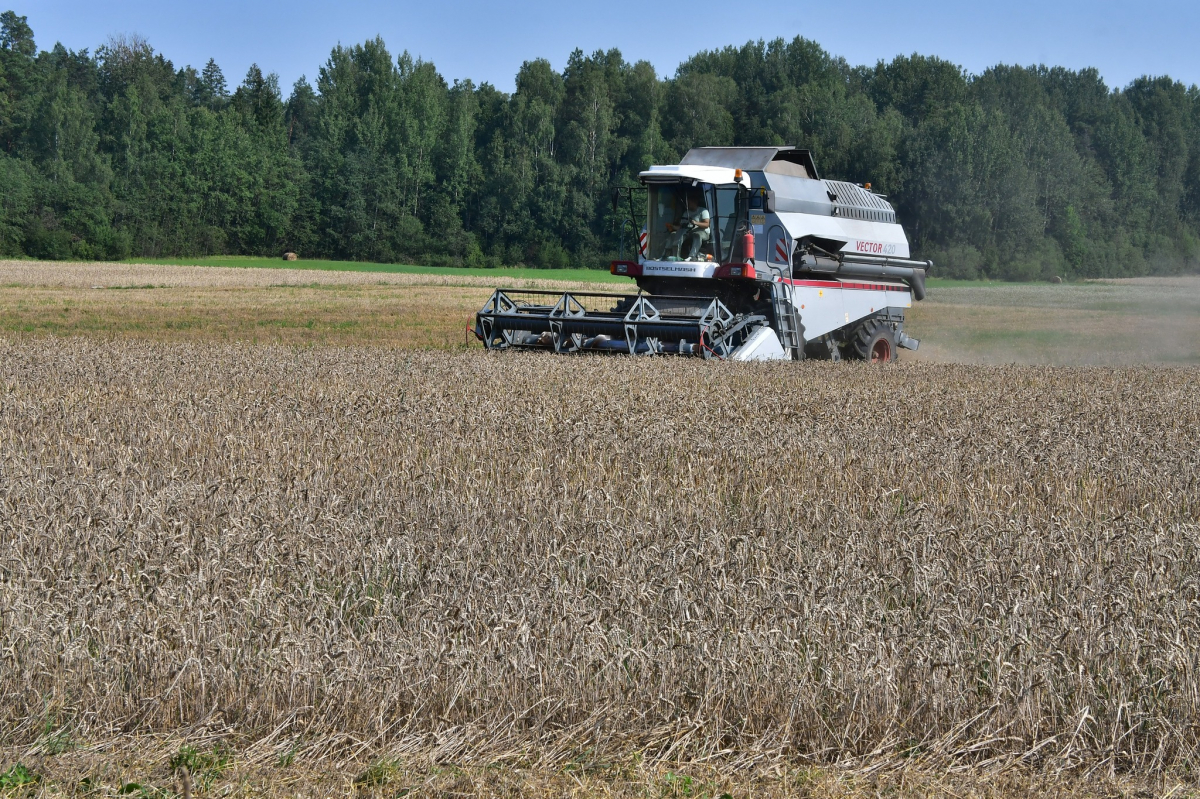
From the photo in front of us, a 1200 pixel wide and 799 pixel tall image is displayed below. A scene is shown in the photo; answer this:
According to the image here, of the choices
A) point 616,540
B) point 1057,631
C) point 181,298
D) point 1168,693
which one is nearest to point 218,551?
point 616,540

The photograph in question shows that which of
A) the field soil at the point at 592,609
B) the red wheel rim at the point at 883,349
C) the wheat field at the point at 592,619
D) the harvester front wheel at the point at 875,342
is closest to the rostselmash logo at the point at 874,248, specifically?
the harvester front wheel at the point at 875,342

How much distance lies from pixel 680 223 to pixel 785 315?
78.2 inches

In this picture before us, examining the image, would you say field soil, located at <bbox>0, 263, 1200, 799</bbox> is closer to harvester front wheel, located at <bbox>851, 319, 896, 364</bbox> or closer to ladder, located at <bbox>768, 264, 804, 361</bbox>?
ladder, located at <bbox>768, 264, 804, 361</bbox>

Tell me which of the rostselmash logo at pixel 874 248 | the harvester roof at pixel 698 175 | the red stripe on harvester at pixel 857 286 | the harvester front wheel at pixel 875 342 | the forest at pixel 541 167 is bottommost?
the harvester front wheel at pixel 875 342

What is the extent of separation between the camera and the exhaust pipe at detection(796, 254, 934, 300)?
1559cm

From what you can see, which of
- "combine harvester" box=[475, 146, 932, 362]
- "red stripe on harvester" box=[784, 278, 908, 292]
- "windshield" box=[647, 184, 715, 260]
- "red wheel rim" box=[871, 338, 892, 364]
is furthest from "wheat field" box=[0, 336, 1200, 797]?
"red wheel rim" box=[871, 338, 892, 364]

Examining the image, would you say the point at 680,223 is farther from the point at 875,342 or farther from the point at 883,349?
the point at 883,349

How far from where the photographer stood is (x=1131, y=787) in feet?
9.75

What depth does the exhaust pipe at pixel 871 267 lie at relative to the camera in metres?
15.6

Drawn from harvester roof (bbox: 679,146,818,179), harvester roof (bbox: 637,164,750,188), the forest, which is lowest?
harvester roof (bbox: 637,164,750,188)

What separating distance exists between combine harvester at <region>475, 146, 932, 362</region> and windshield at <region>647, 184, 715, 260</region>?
0.01m

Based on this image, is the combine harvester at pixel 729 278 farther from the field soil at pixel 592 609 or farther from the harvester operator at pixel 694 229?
the field soil at pixel 592 609

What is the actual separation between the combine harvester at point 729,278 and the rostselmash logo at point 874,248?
51 mm

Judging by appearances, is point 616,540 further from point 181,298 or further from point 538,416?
point 181,298
